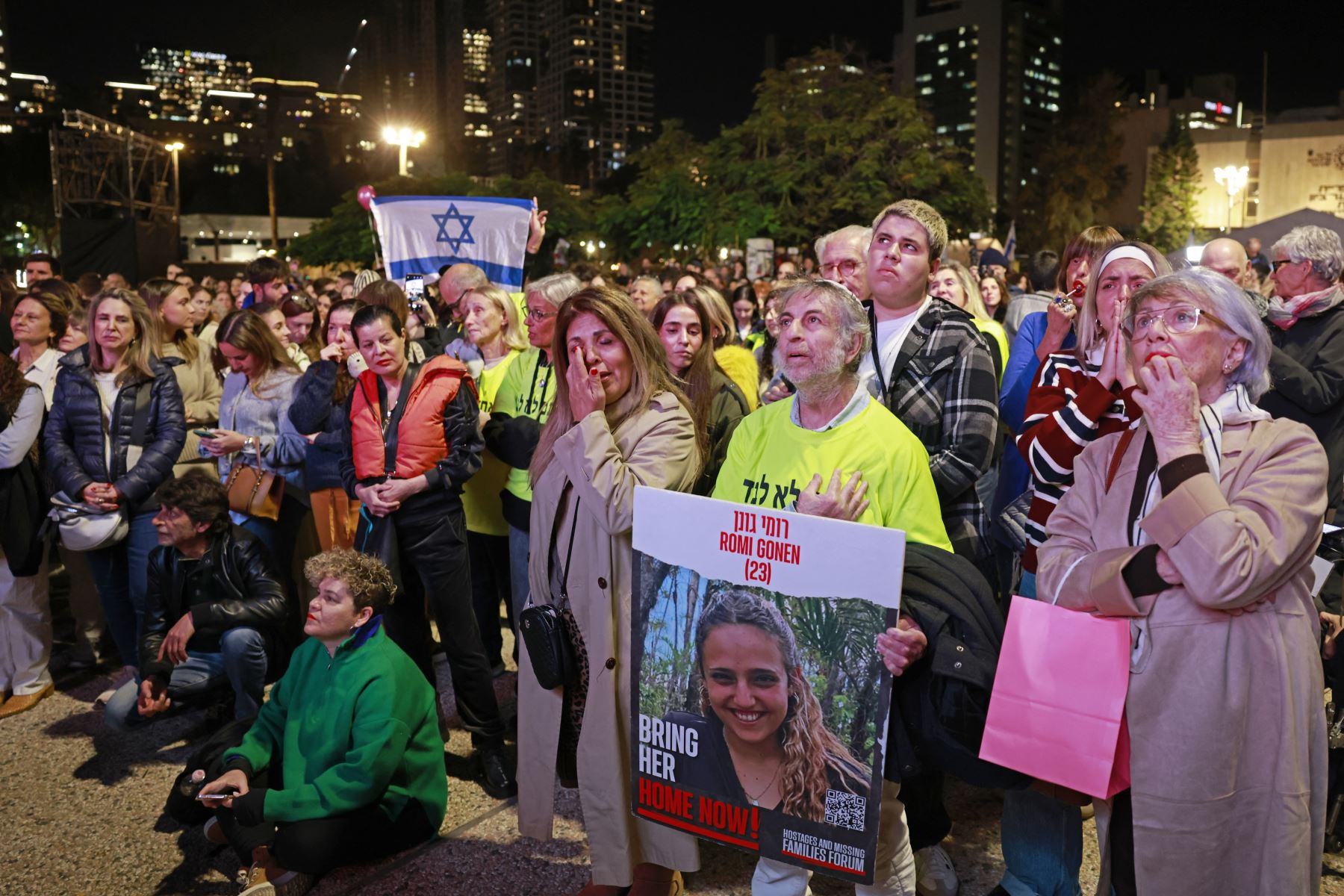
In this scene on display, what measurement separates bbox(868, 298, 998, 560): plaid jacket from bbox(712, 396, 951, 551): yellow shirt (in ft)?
1.92

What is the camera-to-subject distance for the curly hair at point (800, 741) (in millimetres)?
2611

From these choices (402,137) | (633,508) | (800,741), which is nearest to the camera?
(800,741)

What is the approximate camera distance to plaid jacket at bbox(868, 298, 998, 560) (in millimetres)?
3494

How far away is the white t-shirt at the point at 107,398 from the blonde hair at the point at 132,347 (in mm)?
30

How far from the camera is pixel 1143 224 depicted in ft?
226

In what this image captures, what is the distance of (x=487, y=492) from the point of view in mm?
5613

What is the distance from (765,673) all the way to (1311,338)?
3.52 metres

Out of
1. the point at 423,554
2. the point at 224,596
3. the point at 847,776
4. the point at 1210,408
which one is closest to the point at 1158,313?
the point at 1210,408

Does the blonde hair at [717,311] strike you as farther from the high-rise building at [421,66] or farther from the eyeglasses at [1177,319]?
the high-rise building at [421,66]

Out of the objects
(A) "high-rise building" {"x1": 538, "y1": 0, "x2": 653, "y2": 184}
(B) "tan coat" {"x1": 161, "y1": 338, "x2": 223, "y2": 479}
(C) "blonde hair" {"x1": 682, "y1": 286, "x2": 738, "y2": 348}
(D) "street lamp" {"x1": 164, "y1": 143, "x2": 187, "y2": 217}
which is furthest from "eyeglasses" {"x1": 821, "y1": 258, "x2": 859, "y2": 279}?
(A) "high-rise building" {"x1": 538, "y1": 0, "x2": 653, "y2": 184}

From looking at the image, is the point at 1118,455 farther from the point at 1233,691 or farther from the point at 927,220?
the point at 927,220

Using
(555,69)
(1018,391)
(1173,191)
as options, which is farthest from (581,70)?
(1018,391)

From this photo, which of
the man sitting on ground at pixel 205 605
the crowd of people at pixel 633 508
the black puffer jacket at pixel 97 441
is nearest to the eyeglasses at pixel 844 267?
the crowd of people at pixel 633 508

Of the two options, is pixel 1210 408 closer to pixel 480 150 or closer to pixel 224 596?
pixel 224 596
